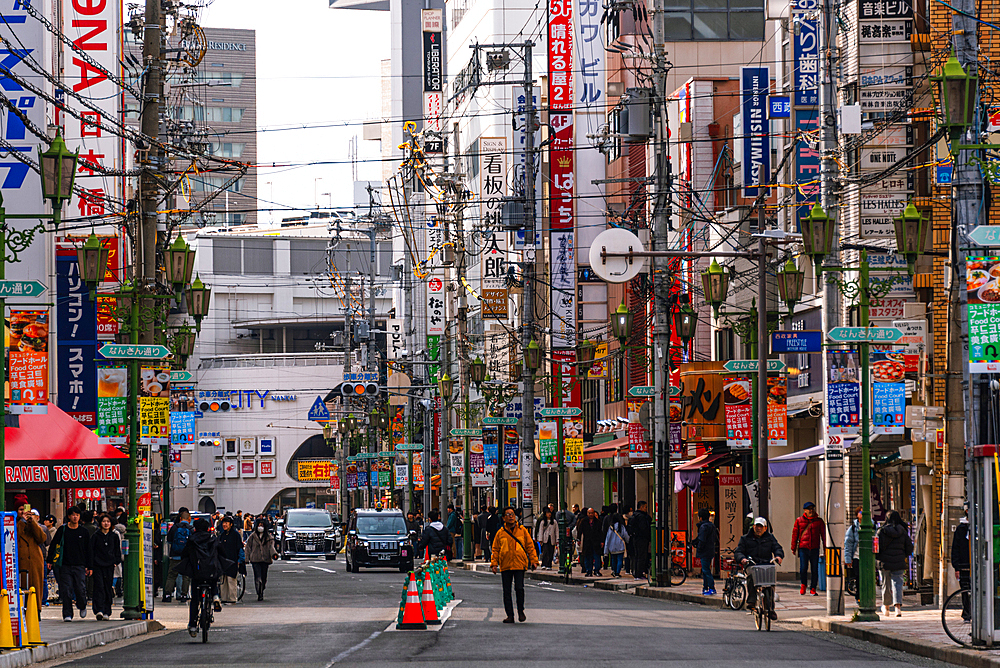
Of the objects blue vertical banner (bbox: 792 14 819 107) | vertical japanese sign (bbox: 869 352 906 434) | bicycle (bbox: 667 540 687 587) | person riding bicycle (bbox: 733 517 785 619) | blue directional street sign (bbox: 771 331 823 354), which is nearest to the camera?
vertical japanese sign (bbox: 869 352 906 434)

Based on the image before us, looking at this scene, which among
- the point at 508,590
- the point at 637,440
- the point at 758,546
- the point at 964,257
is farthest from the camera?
the point at 637,440

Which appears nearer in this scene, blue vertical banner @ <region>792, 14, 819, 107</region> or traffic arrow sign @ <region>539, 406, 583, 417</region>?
blue vertical banner @ <region>792, 14, 819, 107</region>

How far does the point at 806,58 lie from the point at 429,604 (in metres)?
20.0

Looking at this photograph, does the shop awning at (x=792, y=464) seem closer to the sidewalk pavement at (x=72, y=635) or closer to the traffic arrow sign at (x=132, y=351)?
the sidewalk pavement at (x=72, y=635)

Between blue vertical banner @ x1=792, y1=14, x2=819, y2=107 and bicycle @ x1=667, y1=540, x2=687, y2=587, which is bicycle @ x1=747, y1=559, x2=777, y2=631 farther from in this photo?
blue vertical banner @ x1=792, y1=14, x2=819, y2=107

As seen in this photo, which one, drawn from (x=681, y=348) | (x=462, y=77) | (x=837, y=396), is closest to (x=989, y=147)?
(x=837, y=396)

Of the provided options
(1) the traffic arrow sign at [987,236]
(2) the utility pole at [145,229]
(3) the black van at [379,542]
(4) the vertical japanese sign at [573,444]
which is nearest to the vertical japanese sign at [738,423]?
(4) the vertical japanese sign at [573,444]

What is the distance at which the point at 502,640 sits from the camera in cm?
2014

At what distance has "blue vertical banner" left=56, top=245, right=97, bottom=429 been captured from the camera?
4000 cm

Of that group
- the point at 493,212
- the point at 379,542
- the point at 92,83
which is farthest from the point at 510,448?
the point at 493,212

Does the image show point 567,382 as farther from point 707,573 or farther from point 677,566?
point 707,573

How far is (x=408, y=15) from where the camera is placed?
127m

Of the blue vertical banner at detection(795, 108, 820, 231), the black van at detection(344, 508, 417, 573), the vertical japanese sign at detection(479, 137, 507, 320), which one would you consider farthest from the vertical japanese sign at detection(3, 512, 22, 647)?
the vertical japanese sign at detection(479, 137, 507, 320)

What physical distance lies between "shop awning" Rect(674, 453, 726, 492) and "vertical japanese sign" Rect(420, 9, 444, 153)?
61.9 metres
